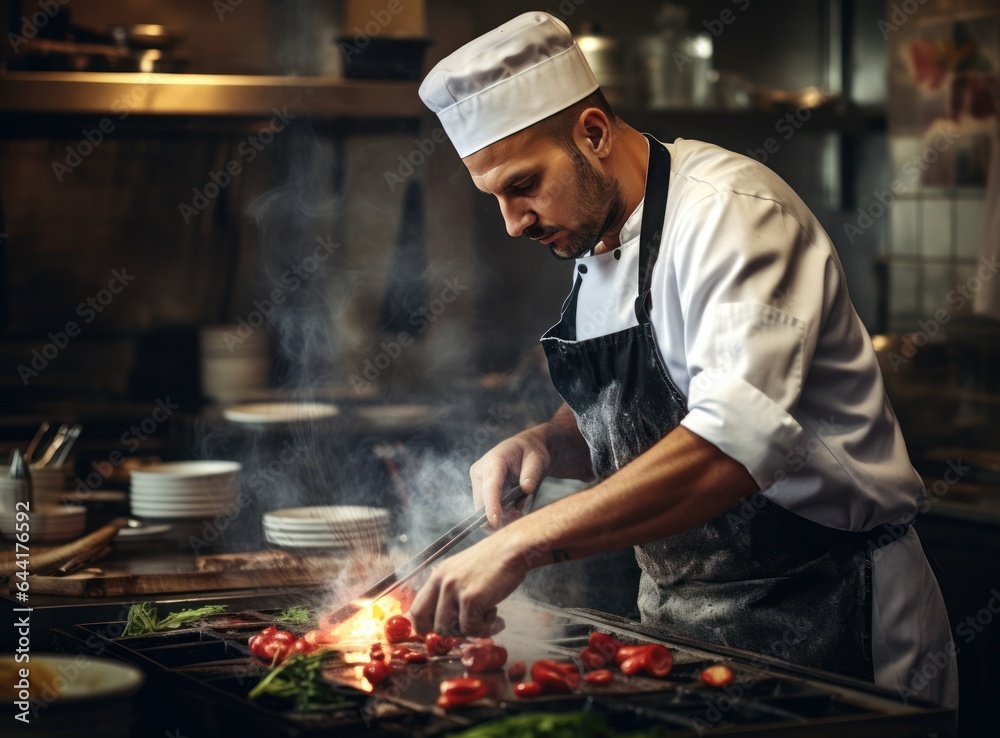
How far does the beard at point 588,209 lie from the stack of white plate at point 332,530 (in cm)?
99

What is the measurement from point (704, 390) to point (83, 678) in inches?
37.3

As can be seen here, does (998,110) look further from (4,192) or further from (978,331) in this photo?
(4,192)

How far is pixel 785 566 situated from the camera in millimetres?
2133

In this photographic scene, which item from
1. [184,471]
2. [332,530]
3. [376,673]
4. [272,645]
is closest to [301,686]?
[376,673]

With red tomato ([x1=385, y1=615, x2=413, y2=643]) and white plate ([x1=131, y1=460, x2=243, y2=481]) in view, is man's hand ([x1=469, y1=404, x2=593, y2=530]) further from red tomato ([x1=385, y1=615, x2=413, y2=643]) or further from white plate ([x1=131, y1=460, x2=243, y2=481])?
white plate ([x1=131, y1=460, x2=243, y2=481])

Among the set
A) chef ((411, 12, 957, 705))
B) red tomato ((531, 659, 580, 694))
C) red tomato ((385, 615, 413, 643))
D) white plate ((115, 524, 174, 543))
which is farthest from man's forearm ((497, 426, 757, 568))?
white plate ((115, 524, 174, 543))

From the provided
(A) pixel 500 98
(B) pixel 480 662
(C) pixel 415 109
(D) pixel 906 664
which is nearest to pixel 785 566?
(D) pixel 906 664

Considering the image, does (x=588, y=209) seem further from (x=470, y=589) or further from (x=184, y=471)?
(x=184, y=471)

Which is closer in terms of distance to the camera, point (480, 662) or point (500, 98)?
point (480, 662)

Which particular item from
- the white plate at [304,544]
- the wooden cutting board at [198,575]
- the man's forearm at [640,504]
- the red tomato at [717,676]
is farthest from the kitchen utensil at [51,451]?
the red tomato at [717,676]

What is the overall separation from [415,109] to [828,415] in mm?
2836

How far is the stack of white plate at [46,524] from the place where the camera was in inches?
120

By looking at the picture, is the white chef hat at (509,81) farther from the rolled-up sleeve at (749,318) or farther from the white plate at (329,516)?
the white plate at (329,516)

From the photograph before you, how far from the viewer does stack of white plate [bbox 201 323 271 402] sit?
16.6 ft
